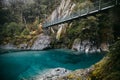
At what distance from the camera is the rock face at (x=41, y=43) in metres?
39.9

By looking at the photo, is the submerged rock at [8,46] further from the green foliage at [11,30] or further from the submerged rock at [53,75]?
the submerged rock at [53,75]

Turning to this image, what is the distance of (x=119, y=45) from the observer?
7.14 meters

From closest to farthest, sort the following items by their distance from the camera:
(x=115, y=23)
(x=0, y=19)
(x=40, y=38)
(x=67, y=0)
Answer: (x=115, y=23)
(x=40, y=38)
(x=67, y=0)
(x=0, y=19)

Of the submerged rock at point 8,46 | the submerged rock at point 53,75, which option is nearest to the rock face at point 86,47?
the submerged rock at point 8,46

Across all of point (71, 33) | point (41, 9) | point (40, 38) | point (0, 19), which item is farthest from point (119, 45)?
point (41, 9)

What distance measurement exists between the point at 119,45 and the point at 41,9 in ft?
169

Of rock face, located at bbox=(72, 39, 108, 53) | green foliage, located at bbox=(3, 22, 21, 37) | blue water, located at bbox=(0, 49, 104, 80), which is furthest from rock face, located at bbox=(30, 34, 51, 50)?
blue water, located at bbox=(0, 49, 104, 80)

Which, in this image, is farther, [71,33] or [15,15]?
[15,15]

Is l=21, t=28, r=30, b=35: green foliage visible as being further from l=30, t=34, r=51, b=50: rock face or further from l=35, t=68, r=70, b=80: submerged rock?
l=35, t=68, r=70, b=80: submerged rock

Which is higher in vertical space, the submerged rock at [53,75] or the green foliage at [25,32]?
the submerged rock at [53,75]

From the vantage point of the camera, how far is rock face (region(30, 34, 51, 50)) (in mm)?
39884

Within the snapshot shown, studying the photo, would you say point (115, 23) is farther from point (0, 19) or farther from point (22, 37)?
point (0, 19)

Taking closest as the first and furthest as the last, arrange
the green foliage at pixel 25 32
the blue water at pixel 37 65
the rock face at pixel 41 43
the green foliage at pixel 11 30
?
the blue water at pixel 37 65 → the rock face at pixel 41 43 → the green foliage at pixel 11 30 → the green foliage at pixel 25 32

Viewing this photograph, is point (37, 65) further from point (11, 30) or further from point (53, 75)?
point (11, 30)
